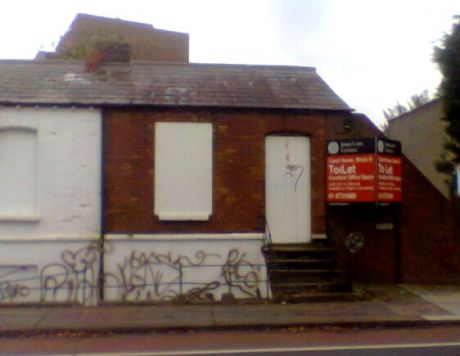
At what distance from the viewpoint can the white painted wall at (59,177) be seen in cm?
1772

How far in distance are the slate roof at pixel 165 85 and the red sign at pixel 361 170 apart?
1.03m

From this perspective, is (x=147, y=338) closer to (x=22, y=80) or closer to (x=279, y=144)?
(x=279, y=144)

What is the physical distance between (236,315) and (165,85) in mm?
5868

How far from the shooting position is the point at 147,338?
541 inches

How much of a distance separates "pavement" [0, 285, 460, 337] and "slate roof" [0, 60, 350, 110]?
419 centimetres

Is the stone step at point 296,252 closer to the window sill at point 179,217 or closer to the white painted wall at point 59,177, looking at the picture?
the window sill at point 179,217

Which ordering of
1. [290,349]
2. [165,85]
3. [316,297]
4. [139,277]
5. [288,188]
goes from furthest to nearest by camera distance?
[165,85] < [288,188] < [139,277] < [316,297] < [290,349]

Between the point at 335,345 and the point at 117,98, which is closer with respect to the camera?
the point at 335,345

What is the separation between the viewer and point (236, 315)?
15.5m

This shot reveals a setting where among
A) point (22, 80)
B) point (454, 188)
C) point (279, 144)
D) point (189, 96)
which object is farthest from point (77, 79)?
point (454, 188)

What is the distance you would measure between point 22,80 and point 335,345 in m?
9.68

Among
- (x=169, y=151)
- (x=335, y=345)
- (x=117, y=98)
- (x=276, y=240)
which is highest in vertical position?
(x=117, y=98)

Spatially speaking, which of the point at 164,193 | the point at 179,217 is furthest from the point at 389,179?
the point at 164,193

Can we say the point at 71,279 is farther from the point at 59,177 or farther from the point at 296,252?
the point at 296,252
